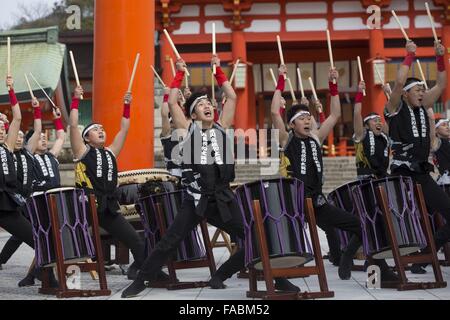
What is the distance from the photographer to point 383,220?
557 centimetres

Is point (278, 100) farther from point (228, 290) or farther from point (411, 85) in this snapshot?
point (228, 290)

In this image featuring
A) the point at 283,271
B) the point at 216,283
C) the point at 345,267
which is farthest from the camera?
the point at 345,267

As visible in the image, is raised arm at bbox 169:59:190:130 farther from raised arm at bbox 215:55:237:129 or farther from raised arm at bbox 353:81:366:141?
raised arm at bbox 353:81:366:141

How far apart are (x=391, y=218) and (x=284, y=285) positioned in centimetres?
97

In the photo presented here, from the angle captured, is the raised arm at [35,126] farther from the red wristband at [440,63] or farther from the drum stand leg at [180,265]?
the red wristband at [440,63]

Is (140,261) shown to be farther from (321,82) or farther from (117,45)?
(321,82)

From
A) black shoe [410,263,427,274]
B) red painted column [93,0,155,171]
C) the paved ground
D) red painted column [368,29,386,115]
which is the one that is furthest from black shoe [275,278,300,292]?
red painted column [368,29,386,115]

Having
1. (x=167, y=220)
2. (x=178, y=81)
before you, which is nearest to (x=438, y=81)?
(x=178, y=81)

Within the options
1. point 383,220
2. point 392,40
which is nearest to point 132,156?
point 383,220

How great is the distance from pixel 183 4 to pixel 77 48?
5568 millimetres

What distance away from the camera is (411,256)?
5707 millimetres

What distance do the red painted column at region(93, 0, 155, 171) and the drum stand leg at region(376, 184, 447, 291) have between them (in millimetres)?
4755

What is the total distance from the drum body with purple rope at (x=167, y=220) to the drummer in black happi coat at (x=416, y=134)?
1.83 m

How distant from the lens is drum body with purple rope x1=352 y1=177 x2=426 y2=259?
18.4 feet
